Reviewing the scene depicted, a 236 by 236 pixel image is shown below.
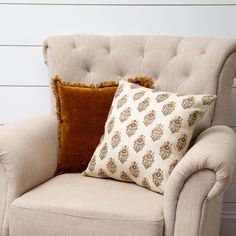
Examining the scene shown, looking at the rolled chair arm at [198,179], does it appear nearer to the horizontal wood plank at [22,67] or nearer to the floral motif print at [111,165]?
the floral motif print at [111,165]

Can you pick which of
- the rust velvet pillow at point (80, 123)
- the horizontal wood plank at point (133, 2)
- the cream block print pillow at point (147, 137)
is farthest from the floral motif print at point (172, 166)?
the horizontal wood plank at point (133, 2)

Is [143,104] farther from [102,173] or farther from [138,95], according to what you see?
[102,173]

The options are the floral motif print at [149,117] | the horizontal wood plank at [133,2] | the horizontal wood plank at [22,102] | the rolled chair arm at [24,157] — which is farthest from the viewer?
the horizontal wood plank at [22,102]

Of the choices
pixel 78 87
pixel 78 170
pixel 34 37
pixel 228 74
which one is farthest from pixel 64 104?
pixel 228 74

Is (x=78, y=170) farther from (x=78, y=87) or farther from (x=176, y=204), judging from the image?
(x=176, y=204)

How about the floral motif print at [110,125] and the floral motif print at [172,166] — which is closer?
the floral motif print at [172,166]

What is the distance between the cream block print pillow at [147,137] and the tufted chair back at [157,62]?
198 millimetres

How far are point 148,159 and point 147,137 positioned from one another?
76 millimetres

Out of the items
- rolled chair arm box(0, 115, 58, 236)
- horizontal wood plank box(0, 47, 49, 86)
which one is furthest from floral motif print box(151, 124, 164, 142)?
horizontal wood plank box(0, 47, 49, 86)

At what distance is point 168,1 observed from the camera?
7.56ft

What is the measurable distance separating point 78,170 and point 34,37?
2.28 ft

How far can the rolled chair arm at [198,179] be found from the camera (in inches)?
60.0

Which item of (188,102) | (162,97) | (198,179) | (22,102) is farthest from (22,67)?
(198,179)

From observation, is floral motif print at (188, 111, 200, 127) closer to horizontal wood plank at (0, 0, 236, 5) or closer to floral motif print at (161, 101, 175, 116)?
floral motif print at (161, 101, 175, 116)
